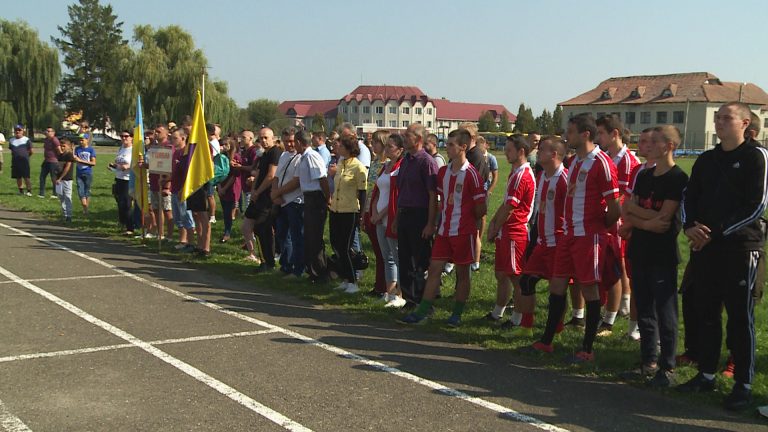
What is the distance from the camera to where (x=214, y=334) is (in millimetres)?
6906

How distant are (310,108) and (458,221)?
533 feet

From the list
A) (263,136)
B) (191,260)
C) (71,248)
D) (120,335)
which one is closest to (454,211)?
(120,335)

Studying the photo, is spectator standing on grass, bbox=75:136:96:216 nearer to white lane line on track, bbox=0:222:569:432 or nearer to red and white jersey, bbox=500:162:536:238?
white lane line on track, bbox=0:222:569:432

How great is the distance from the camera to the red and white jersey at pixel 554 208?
22.0 feet

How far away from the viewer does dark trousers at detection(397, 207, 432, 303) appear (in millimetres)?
7922

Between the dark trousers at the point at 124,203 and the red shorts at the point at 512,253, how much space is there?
28.2 ft

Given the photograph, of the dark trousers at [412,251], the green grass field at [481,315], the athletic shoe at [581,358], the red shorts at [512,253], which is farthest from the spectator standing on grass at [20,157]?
the athletic shoe at [581,358]

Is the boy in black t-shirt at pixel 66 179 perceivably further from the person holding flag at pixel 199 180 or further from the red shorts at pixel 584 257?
the red shorts at pixel 584 257

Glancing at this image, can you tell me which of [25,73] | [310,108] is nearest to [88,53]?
[25,73]

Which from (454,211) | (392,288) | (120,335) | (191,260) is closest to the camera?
(120,335)

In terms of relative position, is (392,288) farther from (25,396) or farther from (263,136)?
(25,396)

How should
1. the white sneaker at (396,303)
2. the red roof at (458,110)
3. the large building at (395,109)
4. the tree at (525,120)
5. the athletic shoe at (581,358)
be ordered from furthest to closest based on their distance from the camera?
the red roof at (458,110), the large building at (395,109), the tree at (525,120), the white sneaker at (396,303), the athletic shoe at (581,358)

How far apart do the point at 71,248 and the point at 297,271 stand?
14.2 feet

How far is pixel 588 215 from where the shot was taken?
20.2 feet
